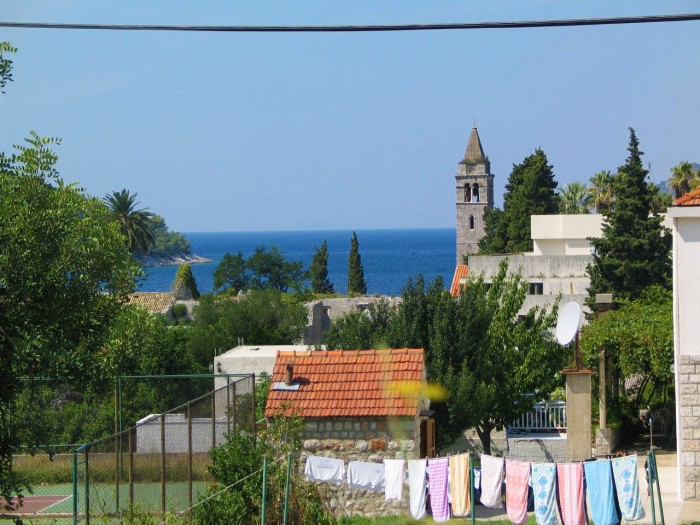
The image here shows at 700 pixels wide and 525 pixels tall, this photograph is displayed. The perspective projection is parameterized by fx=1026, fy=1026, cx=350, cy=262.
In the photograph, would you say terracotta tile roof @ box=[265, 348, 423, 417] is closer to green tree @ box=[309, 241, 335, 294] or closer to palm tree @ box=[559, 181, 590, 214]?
palm tree @ box=[559, 181, 590, 214]

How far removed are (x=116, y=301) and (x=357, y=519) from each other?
6.03m

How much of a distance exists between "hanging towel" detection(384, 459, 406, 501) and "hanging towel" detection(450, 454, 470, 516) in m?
0.89

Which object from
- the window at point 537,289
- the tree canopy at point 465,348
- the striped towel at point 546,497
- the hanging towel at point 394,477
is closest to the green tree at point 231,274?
the window at point 537,289

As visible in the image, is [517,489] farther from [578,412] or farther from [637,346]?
[637,346]

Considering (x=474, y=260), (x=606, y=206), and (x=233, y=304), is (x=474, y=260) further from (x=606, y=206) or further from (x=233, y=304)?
(x=606, y=206)

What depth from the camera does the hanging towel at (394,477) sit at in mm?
15234

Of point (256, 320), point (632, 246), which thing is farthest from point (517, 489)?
point (256, 320)

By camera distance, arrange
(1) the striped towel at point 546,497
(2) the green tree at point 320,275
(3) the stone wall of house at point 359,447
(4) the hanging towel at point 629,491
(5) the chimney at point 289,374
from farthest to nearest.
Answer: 1. (2) the green tree at point 320,275
2. (5) the chimney at point 289,374
3. (3) the stone wall of house at point 359,447
4. (1) the striped towel at point 546,497
5. (4) the hanging towel at point 629,491

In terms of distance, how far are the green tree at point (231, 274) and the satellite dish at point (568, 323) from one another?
81.1m

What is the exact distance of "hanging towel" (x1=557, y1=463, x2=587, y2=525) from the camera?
→ 14.0m

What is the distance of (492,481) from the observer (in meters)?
14.5

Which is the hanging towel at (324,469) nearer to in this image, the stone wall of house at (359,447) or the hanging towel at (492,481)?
the stone wall of house at (359,447)

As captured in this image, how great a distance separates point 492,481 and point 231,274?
87511mm

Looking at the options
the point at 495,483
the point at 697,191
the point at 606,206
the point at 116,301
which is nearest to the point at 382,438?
the point at 495,483
